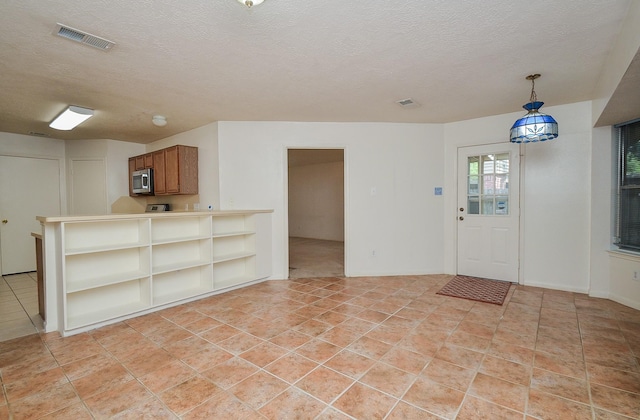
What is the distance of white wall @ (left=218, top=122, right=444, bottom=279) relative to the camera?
455cm

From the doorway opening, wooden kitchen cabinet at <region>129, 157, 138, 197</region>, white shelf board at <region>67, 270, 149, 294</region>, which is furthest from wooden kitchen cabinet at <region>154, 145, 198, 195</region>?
the doorway opening

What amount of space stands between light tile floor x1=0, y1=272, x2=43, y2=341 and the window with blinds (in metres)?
6.43

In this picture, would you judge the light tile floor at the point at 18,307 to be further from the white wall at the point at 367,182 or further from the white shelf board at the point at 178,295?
the white wall at the point at 367,182

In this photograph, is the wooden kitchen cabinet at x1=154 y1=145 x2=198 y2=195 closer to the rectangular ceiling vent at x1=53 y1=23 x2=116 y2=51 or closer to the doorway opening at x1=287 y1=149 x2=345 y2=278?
the rectangular ceiling vent at x1=53 y1=23 x2=116 y2=51

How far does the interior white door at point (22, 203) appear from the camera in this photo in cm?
504

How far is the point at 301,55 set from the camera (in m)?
2.53

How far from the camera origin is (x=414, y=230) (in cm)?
478

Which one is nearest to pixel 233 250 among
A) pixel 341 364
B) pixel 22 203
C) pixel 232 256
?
pixel 232 256

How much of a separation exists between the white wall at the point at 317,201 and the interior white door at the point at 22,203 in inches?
247

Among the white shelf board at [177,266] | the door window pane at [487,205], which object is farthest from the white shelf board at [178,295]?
the door window pane at [487,205]

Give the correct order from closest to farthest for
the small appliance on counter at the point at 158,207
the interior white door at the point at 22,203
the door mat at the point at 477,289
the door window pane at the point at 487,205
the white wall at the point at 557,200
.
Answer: the door mat at the point at 477,289, the white wall at the point at 557,200, the door window pane at the point at 487,205, the interior white door at the point at 22,203, the small appliance on counter at the point at 158,207

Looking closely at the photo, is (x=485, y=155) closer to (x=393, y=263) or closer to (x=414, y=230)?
(x=414, y=230)

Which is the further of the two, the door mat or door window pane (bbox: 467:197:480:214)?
door window pane (bbox: 467:197:480:214)

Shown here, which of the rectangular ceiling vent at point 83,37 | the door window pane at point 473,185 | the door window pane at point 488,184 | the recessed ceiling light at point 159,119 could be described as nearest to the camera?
the rectangular ceiling vent at point 83,37
